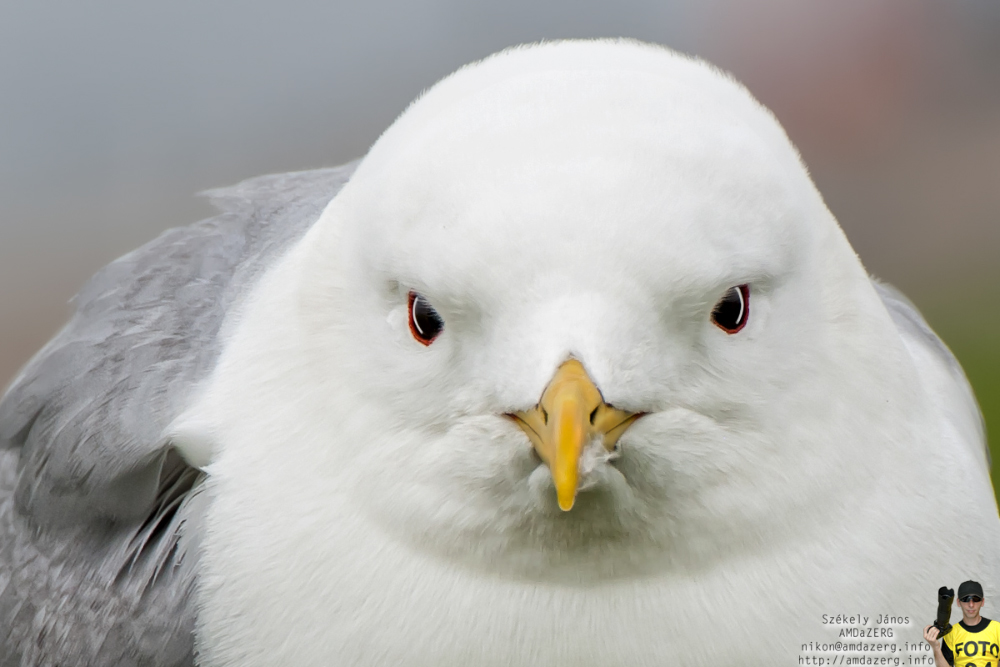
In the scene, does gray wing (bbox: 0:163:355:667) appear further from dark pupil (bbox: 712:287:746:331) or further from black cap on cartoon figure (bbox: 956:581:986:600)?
black cap on cartoon figure (bbox: 956:581:986:600)

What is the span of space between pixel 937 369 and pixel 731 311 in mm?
598

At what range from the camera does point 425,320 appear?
3.43ft

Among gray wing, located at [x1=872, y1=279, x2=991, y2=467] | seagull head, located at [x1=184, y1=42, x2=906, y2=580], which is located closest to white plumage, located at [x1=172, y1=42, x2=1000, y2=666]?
seagull head, located at [x1=184, y1=42, x2=906, y2=580]

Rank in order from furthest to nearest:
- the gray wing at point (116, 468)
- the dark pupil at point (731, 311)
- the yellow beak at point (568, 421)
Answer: the gray wing at point (116, 468)
the dark pupil at point (731, 311)
the yellow beak at point (568, 421)

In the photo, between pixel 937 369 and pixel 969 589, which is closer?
pixel 969 589

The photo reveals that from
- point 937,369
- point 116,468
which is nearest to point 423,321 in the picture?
point 116,468

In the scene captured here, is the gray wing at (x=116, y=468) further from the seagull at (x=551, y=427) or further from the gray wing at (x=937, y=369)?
the gray wing at (x=937, y=369)

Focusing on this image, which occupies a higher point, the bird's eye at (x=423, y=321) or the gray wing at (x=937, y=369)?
the gray wing at (x=937, y=369)

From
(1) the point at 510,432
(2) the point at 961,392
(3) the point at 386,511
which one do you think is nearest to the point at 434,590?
(3) the point at 386,511

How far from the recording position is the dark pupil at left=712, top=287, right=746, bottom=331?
102cm

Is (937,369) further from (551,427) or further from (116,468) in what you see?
(116,468)

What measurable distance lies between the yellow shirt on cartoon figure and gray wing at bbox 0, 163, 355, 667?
0.75 m

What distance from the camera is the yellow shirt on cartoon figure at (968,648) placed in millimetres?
1119

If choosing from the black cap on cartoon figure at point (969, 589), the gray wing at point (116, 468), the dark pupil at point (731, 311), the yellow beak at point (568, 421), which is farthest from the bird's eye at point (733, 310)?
the gray wing at point (116, 468)
